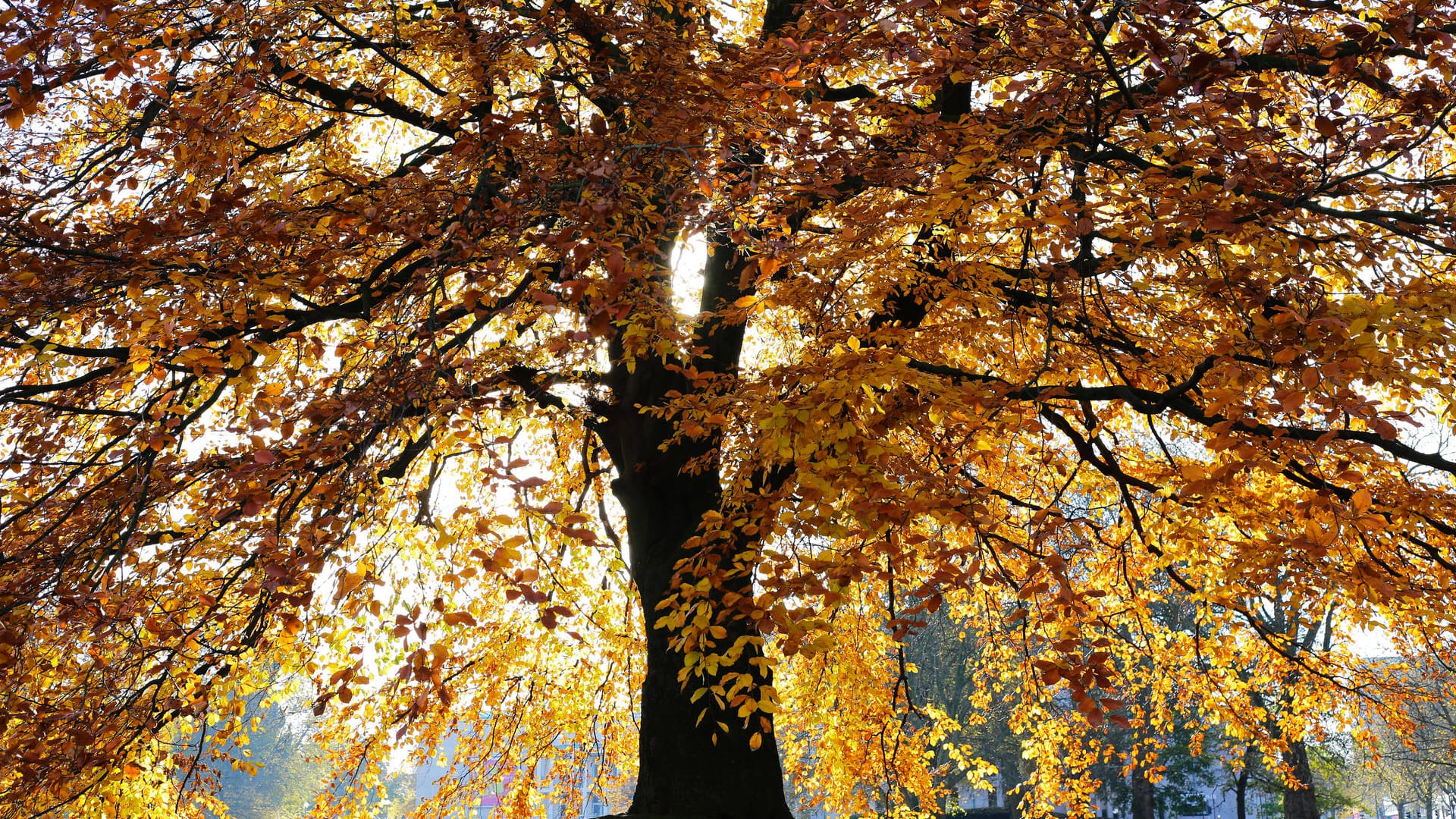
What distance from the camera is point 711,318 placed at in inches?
288

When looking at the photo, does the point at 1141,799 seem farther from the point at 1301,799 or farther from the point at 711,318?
the point at 711,318

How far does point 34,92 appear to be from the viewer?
388 centimetres

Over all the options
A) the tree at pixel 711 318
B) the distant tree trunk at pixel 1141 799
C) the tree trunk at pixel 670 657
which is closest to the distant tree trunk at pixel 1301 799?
the distant tree trunk at pixel 1141 799

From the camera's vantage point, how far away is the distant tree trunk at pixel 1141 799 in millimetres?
23203

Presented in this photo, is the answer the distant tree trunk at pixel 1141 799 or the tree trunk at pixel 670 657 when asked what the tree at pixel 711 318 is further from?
the distant tree trunk at pixel 1141 799

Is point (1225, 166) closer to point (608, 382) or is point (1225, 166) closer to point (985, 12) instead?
point (985, 12)

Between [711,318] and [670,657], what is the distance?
8.90ft

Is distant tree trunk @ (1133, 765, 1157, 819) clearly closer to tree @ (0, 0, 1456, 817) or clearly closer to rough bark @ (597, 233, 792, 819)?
tree @ (0, 0, 1456, 817)

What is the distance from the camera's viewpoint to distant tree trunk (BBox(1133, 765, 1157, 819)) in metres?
23.2

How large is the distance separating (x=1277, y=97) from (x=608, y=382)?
5.34m

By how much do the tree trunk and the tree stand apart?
0.03 m

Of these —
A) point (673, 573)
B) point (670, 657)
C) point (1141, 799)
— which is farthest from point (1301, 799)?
point (673, 573)

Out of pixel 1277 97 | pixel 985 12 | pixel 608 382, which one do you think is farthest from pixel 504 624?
pixel 1277 97

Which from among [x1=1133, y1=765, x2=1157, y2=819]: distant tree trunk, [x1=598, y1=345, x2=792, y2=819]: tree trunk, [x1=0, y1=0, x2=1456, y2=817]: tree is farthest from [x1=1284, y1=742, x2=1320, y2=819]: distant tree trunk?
[x1=598, y1=345, x2=792, y2=819]: tree trunk
